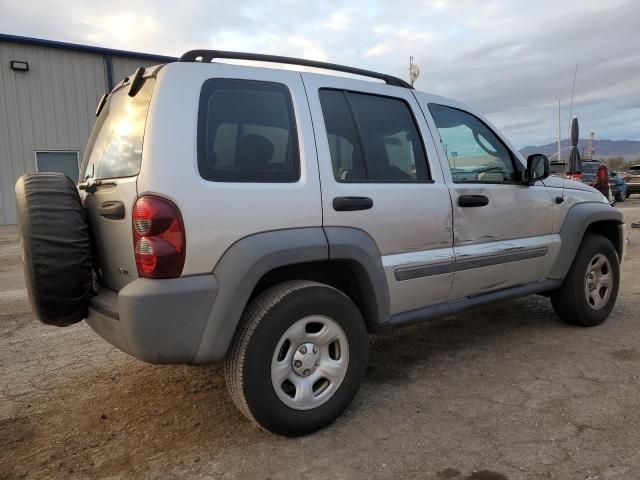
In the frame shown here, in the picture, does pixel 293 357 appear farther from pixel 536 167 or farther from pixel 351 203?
pixel 536 167

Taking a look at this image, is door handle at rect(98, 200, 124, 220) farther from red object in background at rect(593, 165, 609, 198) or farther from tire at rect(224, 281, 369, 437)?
red object in background at rect(593, 165, 609, 198)

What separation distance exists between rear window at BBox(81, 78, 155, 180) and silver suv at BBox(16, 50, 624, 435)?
2 centimetres

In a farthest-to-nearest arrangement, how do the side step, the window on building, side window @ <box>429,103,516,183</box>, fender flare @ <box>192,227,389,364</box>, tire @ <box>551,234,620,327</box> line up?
the window on building
tire @ <box>551,234,620,327</box>
side window @ <box>429,103,516,183</box>
the side step
fender flare @ <box>192,227,389,364</box>

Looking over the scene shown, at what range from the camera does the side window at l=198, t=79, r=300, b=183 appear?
2484 millimetres

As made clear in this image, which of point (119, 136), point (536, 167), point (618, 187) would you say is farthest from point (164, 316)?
point (618, 187)

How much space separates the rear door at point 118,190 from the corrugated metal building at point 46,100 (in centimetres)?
1401

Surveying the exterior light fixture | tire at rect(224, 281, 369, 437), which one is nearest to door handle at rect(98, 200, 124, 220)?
tire at rect(224, 281, 369, 437)

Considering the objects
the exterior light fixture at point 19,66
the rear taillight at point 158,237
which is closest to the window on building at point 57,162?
the exterior light fixture at point 19,66

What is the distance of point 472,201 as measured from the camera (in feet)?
11.4

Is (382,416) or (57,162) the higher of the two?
(57,162)

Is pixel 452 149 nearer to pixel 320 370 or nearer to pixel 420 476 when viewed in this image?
pixel 320 370

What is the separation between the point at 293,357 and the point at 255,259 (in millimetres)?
582

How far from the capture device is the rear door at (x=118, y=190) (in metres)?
2.43

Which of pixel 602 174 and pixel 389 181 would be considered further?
pixel 602 174
